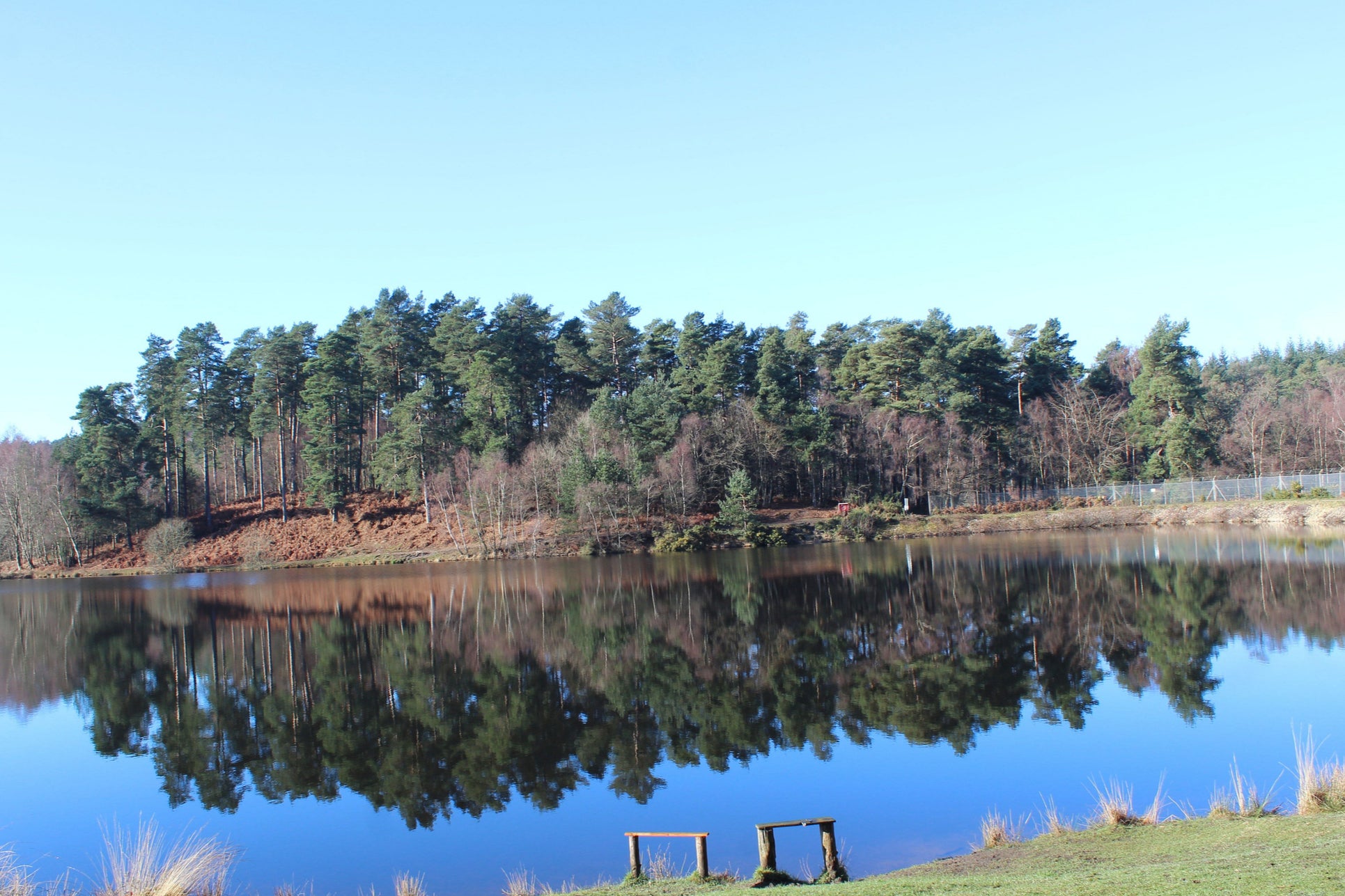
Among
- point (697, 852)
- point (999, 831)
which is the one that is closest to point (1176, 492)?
point (999, 831)

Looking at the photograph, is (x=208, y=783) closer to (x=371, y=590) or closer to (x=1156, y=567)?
(x=371, y=590)

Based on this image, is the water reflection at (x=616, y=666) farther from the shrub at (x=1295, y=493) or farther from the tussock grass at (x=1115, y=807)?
the shrub at (x=1295, y=493)

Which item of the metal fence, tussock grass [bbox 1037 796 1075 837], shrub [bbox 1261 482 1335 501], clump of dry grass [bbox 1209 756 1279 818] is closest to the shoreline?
shrub [bbox 1261 482 1335 501]

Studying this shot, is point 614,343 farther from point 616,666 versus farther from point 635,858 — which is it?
point 635,858

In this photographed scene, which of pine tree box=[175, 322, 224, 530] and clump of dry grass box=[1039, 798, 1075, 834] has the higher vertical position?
pine tree box=[175, 322, 224, 530]

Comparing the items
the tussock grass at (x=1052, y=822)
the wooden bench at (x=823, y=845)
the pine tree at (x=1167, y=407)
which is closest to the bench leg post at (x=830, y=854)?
the wooden bench at (x=823, y=845)

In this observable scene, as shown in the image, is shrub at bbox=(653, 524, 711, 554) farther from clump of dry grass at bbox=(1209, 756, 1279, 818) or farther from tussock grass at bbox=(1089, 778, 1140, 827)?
clump of dry grass at bbox=(1209, 756, 1279, 818)

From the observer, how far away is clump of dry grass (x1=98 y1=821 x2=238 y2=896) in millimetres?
8477

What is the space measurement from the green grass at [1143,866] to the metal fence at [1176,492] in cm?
5534

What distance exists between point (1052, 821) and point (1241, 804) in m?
1.86

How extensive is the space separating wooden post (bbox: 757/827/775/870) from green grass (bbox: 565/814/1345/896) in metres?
0.28

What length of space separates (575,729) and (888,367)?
6014 centimetres

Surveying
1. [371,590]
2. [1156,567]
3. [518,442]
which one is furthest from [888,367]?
[371,590]

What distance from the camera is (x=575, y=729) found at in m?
14.8
